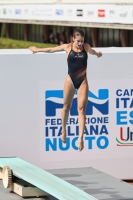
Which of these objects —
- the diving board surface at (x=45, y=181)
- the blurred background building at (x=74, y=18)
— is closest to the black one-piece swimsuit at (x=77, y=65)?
the diving board surface at (x=45, y=181)

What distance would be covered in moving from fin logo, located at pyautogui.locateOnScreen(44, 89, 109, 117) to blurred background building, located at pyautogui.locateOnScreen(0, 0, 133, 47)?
11.5 metres

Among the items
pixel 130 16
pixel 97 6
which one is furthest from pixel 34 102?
pixel 97 6

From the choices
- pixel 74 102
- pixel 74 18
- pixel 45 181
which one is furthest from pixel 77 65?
pixel 74 18

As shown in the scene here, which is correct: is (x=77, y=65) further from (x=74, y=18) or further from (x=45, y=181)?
(x=74, y=18)

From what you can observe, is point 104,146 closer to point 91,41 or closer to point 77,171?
point 77,171

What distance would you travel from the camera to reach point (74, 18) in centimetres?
3416

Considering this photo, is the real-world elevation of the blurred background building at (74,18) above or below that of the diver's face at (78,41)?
above

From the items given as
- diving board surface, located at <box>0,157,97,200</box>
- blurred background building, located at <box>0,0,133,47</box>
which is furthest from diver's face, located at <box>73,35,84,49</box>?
blurred background building, located at <box>0,0,133,47</box>

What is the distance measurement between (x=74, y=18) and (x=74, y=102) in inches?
691

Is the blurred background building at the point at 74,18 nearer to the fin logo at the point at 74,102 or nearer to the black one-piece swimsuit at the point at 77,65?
the fin logo at the point at 74,102

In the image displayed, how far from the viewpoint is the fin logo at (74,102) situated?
670 inches

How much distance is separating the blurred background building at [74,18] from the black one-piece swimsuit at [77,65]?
1535 cm

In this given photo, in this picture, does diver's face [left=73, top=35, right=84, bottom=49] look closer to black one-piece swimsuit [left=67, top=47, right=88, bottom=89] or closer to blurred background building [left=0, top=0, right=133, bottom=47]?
black one-piece swimsuit [left=67, top=47, right=88, bottom=89]

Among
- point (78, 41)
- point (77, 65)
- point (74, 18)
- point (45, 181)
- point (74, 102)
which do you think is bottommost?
point (45, 181)
